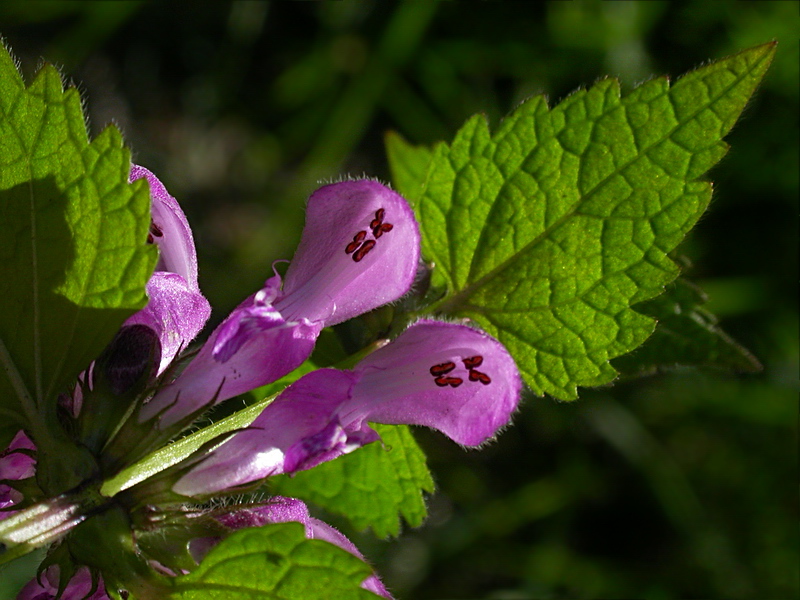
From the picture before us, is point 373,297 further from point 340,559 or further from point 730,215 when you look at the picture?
point 730,215

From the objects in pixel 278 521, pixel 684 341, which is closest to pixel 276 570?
pixel 278 521

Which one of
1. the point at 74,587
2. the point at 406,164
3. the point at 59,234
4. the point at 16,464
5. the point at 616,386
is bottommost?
the point at 616,386

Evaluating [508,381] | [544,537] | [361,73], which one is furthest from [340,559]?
[361,73]

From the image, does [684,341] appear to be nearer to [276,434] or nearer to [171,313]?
[276,434]

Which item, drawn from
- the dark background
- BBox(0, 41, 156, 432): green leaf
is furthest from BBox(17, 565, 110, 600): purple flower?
the dark background

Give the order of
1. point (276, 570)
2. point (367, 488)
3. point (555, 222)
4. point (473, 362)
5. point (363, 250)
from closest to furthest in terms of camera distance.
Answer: point (276, 570)
point (473, 362)
point (363, 250)
point (555, 222)
point (367, 488)

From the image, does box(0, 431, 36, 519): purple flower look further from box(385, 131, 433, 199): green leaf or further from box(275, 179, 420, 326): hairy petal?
box(385, 131, 433, 199): green leaf

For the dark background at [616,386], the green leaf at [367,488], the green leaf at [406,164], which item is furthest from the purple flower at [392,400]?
the dark background at [616,386]
